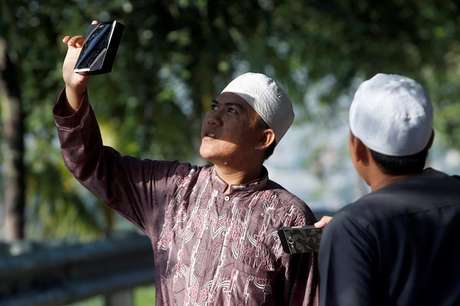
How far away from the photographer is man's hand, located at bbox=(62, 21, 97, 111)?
12.0 ft

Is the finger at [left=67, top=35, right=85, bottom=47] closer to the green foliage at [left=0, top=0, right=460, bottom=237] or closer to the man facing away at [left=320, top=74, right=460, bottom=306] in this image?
the man facing away at [left=320, top=74, right=460, bottom=306]

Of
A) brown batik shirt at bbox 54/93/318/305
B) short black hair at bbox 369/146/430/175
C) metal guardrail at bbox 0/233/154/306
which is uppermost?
→ short black hair at bbox 369/146/430/175

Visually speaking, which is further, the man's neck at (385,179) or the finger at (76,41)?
the finger at (76,41)

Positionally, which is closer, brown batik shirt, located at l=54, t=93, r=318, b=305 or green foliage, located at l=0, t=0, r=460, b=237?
brown batik shirt, located at l=54, t=93, r=318, b=305

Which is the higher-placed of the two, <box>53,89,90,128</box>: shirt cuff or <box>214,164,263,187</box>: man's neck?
<box>53,89,90,128</box>: shirt cuff

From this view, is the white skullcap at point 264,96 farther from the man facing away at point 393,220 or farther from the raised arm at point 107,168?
the man facing away at point 393,220

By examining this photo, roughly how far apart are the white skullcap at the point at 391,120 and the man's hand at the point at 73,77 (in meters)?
1.03

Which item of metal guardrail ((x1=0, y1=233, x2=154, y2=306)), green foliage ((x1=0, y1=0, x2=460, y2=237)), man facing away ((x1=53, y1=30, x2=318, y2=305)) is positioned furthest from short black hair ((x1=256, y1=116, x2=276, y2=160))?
green foliage ((x1=0, y1=0, x2=460, y2=237))

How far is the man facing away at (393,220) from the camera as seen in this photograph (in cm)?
282

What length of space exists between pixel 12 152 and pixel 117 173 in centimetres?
665

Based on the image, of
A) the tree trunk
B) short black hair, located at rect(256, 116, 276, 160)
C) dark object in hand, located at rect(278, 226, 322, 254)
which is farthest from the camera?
the tree trunk

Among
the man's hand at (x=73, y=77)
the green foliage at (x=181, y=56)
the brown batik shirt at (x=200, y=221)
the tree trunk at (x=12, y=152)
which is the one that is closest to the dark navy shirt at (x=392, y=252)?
the brown batik shirt at (x=200, y=221)

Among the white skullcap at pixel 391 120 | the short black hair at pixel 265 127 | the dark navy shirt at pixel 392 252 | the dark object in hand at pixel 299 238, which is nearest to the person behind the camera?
the dark navy shirt at pixel 392 252

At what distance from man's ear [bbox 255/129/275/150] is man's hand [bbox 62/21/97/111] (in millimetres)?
606
